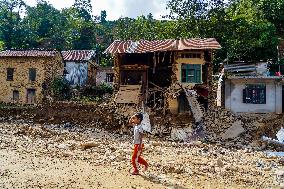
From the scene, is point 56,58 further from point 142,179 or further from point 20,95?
point 142,179

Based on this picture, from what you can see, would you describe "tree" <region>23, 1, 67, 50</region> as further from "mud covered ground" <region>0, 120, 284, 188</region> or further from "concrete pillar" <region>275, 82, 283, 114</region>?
"mud covered ground" <region>0, 120, 284, 188</region>

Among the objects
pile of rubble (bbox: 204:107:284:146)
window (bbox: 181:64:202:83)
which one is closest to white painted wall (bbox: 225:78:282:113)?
pile of rubble (bbox: 204:107:284:146)

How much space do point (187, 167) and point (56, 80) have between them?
26920 millimetres

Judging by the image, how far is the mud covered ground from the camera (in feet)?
29.8

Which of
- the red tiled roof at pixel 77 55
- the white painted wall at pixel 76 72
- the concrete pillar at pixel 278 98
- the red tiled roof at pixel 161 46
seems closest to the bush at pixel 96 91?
the white painted wall at pixel 76 72

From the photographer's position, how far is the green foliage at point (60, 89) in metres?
36.2

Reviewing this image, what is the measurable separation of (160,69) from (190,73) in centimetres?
237

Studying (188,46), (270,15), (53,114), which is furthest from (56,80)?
(270,15)

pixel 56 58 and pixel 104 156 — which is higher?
pixel 56 58

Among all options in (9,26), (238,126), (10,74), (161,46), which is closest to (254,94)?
(238,126)

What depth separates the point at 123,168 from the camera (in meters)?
10.8

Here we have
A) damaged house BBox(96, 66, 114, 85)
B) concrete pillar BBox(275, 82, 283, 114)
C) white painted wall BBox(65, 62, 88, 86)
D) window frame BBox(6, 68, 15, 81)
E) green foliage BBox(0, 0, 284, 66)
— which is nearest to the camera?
concrete pillar BBox(275, 82, 283, 114)

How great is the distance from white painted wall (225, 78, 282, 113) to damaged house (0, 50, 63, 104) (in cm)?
1880

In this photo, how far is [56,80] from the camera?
36.7 metres
